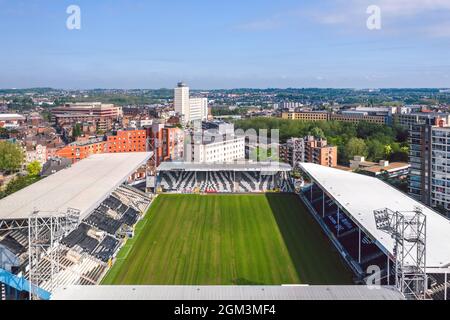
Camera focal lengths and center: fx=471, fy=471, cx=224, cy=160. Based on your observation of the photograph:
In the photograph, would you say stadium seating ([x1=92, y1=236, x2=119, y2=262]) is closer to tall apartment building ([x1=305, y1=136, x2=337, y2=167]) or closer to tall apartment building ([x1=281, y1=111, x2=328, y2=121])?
tall apartment building ([x1=305, y1=136, x2=337, y2=167])

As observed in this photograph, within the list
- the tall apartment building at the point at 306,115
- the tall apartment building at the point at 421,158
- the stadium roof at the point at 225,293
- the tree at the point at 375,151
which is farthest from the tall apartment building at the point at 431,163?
the tall apartment building at the point at 306,115

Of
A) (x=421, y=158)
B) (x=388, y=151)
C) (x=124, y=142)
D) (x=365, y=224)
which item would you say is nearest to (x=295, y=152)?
(x=388, y=151)

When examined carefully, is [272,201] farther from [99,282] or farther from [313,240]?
[99,282]

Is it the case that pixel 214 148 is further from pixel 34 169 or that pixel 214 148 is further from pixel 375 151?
pixel 375 151

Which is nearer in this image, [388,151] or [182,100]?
[388,151]

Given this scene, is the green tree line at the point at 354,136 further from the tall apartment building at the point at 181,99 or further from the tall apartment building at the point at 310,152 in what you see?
the tall apartment building at the point at 181,99

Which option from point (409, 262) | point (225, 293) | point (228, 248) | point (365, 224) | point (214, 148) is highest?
point (214, 148)
